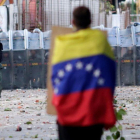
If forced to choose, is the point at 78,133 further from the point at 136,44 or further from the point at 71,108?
the point at 136,44

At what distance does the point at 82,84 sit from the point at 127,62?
1962 cm

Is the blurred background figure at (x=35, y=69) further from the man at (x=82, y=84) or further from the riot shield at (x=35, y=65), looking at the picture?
the man at (x=82, y=84)

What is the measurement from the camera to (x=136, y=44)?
23.2 m

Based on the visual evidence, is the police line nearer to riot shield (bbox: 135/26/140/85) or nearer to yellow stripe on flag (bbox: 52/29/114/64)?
riot shield (bbox: 135/26/140/85)

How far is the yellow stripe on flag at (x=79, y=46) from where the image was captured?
12.5 feet

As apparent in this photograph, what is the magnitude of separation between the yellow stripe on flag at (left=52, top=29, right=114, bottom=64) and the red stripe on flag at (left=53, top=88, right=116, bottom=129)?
10.5 inches

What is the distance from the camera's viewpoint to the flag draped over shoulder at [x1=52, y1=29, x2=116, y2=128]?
377 cm

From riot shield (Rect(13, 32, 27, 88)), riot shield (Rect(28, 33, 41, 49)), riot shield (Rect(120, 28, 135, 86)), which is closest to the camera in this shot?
riot shield (Rect(13, 32, 27, 88))

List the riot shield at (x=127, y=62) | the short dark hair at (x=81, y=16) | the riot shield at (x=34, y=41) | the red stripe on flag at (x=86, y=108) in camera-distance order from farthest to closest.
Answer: the riot shield at (x=34, y=41) → the riot shield at (x=127, y=62) → the short dark hair at (x=81, y=16) → the red stripe on flag at (x=86, y=108)

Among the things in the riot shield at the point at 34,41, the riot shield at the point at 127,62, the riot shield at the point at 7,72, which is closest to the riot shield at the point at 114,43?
the riot shield at the point at 127,62

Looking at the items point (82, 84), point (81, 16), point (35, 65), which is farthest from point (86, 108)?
point (35, 65)

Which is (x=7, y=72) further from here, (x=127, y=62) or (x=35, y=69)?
(x=127, y=62)

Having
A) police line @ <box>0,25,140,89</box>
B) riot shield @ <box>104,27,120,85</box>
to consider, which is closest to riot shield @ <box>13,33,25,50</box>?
police line @ <box>0,25,140,89</box>

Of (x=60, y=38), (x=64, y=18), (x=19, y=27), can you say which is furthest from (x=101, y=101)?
(x=19, y=27)
